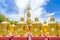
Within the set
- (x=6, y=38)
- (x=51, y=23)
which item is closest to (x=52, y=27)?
(x=51, y=23)

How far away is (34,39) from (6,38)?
1193 millimetres

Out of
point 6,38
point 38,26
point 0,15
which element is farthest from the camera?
point 0,15

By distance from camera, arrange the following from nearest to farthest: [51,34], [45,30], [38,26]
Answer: [51,34]
[38,26]
[45,30]

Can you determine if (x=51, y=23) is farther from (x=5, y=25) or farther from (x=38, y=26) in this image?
(x=5, y=25)

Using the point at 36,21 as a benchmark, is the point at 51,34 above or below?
below

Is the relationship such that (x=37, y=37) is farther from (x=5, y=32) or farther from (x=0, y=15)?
(x=0, y=15)

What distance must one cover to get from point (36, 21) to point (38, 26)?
34 centimetres

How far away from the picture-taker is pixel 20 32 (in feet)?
25.2

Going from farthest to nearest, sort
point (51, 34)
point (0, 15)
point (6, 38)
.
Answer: point (0, 15), point (51, 34), point (6, 38)

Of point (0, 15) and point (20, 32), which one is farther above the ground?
point (0, 15)

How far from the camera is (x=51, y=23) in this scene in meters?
→ 7.63

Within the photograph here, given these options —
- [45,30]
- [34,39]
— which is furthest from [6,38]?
[45,30]

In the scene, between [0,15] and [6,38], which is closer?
[6,38]

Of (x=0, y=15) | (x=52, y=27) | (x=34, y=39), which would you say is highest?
(x=0, y=15)
